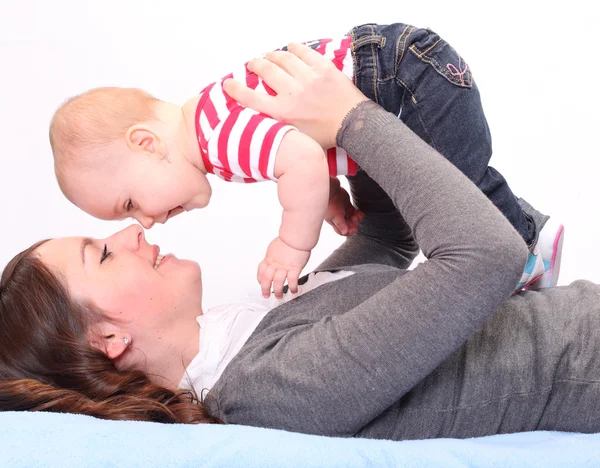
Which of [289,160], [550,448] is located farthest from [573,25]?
[550,448]

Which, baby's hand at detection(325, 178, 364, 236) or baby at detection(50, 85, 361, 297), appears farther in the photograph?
baby's hand at detection(325, 178, 364, 236)

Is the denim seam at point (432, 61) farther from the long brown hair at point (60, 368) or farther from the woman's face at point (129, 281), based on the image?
the long brown hair at point (60, 368)

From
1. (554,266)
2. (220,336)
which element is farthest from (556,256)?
(220,336)

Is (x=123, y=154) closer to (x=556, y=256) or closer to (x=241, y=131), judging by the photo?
(x=241, y=131)

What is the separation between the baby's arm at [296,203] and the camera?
126 centimetres

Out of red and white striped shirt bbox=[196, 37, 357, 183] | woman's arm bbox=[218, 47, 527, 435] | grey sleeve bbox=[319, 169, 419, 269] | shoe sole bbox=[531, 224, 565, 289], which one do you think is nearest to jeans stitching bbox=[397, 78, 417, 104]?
red and white striped shirt bbox=[196, 37, 357, 183]

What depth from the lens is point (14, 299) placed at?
1285 mm

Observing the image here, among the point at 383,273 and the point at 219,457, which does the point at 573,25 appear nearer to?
the point at 383,273

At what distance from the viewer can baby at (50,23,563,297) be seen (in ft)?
4.18

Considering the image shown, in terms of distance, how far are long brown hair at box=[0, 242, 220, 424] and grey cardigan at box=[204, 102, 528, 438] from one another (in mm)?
110

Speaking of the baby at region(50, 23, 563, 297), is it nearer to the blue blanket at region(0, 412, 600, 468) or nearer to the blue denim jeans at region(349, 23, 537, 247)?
the blue denim jeans at region(349, 23, 537, 247)

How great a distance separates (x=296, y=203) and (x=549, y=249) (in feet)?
2.02

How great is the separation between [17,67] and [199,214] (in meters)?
0.80

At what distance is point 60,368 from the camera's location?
1237 mm
